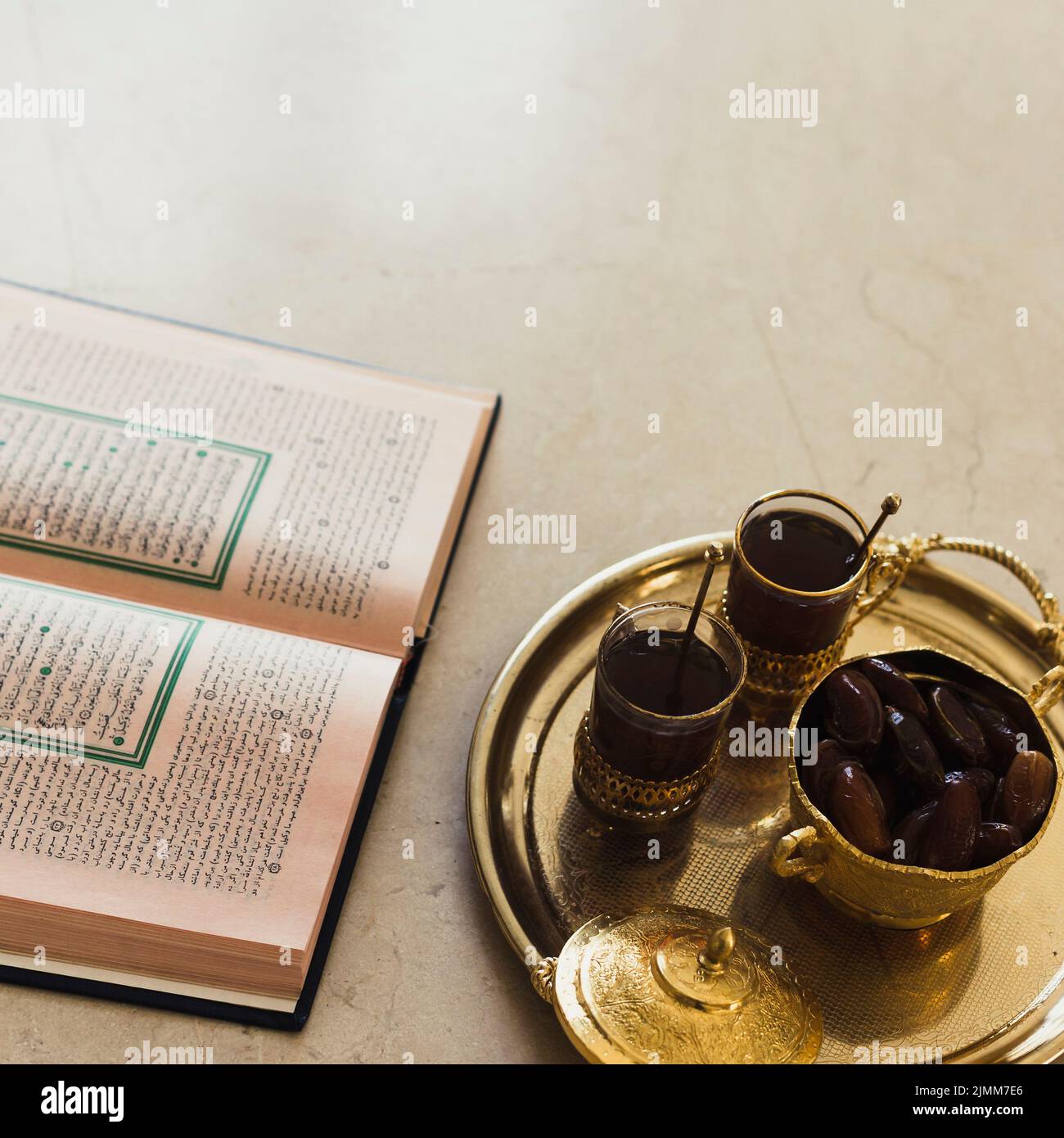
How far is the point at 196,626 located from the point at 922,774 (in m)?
0.52

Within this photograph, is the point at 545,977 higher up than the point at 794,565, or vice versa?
the point at 794,565

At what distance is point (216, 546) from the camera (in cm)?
92

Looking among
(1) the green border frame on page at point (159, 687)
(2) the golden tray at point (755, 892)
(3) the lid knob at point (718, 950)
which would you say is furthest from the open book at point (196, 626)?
(3) the lid knob at point (718, 950)

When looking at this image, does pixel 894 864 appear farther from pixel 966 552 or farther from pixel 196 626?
pixel 196 626

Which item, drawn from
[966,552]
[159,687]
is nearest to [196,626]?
[159,687]

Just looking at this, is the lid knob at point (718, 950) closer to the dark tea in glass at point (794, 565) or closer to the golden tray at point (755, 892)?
the golden tray at point (755, 892)

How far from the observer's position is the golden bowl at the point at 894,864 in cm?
68

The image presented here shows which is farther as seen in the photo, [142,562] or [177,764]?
[142,562]

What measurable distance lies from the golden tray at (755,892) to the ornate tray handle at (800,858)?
5cm

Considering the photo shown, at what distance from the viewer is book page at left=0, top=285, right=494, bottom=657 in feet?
2.97

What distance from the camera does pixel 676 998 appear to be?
0.69 m

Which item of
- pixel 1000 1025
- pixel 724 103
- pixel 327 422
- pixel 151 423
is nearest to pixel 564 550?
pixel 327 422

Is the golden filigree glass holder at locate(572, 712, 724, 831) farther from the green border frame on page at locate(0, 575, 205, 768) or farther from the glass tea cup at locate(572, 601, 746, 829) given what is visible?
the green border frame on page at locate(0, 575, 205, 768)

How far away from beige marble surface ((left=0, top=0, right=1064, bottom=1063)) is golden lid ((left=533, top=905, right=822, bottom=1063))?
9 cm
